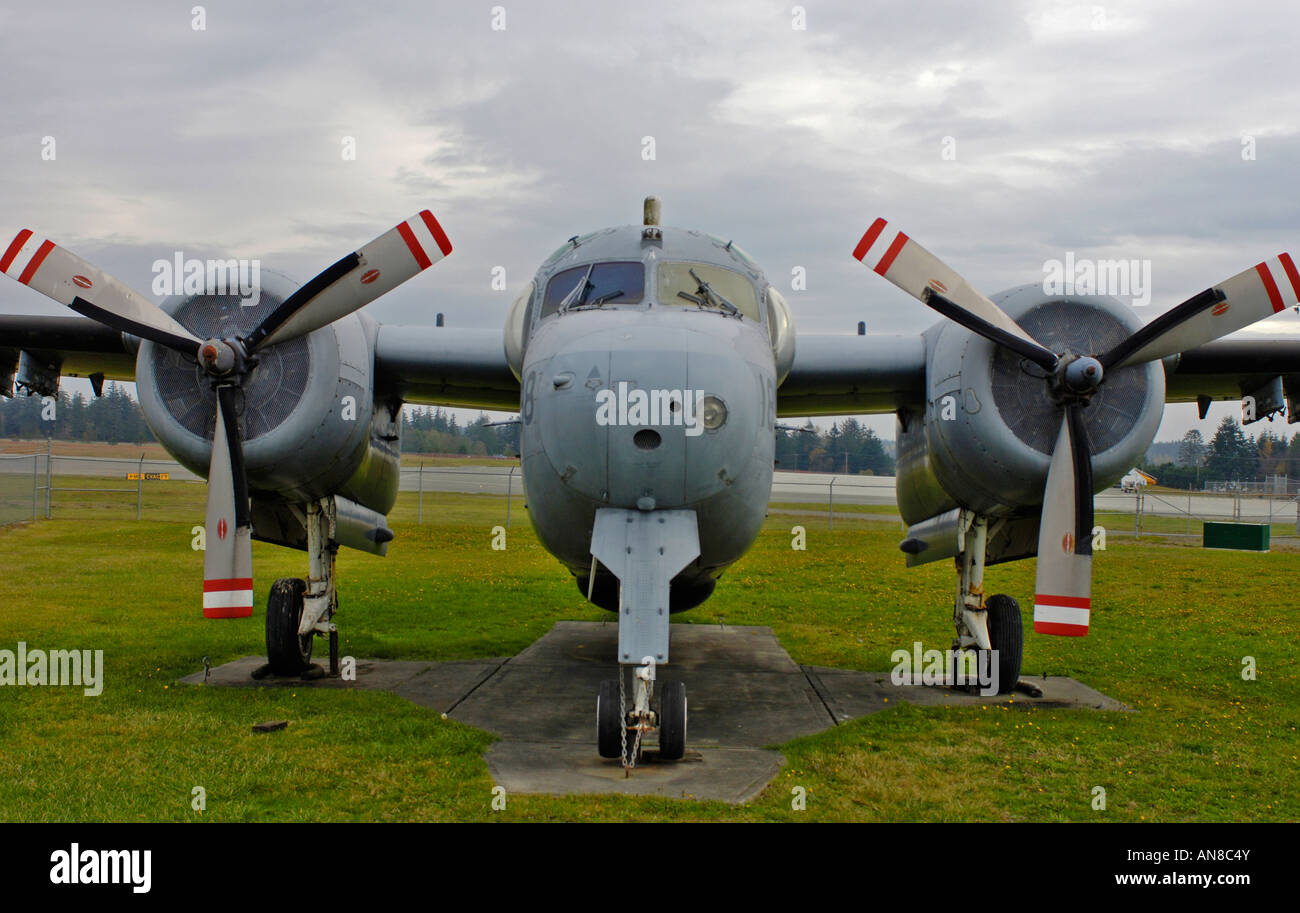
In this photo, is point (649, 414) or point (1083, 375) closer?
point (649, 414)

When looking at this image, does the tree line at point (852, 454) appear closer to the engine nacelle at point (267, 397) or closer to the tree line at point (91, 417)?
the tree line at point (91, 417)

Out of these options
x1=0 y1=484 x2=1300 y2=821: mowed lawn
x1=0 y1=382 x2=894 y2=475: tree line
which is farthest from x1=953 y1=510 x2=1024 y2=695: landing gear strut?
x1=0 y1=382 x2=894 y2=475: tree line

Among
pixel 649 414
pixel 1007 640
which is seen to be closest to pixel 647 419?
pixel 649 414

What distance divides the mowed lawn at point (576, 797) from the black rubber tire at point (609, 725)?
77 centimetres

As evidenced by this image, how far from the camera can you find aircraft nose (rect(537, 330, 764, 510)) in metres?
6.32

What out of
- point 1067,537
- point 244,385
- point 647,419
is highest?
point 244,385

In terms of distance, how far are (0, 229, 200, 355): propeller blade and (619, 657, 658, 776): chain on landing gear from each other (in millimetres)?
5034

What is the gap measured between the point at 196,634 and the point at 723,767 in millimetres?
8464

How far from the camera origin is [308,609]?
9555mm

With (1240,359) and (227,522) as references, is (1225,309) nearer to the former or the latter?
(1240,359)

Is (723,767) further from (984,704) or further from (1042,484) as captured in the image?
(1042,484)

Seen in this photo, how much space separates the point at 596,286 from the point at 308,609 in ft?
15.8

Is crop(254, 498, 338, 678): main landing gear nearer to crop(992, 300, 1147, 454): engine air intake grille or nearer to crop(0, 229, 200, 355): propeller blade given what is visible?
crop(0, 229, 200, 355): propeller blade

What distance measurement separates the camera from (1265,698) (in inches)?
373
